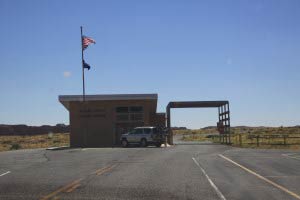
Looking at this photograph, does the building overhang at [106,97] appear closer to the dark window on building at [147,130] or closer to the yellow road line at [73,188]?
the dark window on building at [147,130]

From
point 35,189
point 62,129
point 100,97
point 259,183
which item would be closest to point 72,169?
point 35,189

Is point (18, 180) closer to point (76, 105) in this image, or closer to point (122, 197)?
point (122, 197)

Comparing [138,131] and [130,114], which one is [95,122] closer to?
[130,114]

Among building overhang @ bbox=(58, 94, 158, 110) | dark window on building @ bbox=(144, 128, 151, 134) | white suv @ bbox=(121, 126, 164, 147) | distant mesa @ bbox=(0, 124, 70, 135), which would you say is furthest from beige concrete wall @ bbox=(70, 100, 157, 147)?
distant mesa @ bbox=(0, 124, 70, 135)

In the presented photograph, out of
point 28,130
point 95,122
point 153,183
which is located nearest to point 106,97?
point 95,122

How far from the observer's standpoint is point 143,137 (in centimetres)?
4394

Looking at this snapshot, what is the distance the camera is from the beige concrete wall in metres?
48.0

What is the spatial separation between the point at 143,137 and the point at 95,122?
6.51 metres

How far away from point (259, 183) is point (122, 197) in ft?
16.2

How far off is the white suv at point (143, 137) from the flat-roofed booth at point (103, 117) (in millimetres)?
3941

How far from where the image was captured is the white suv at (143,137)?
1722 inches

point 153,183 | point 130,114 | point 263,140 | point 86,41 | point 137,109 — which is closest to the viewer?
point 153,183

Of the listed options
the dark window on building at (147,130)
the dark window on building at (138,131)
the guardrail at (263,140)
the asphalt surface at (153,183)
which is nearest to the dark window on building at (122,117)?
the dark window on building at (138,131)

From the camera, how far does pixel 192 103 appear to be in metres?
48.8
